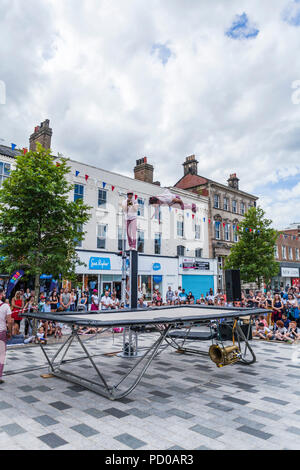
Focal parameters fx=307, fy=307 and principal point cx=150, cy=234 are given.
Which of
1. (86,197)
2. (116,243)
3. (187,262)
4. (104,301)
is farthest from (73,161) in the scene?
(187,262)

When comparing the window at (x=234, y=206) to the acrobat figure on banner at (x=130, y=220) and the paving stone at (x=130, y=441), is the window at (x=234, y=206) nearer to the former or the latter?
the acrobat figure on banner at (x=130, y=220)

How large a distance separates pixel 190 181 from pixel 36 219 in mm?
24892

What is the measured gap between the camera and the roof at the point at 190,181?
106 feet

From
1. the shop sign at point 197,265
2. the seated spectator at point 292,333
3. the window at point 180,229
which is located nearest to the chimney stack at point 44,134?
the window at point 180,229

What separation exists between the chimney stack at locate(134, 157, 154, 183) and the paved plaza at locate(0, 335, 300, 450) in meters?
20.6

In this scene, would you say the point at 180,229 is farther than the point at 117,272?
Yes

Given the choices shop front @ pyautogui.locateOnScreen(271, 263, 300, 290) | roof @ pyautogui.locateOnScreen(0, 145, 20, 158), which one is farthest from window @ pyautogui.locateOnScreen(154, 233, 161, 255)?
shop front @ pyautogui.locateOnScreen(271, 263, 300, 290)

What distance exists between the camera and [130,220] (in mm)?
9133

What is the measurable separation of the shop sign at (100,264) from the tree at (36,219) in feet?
31.3

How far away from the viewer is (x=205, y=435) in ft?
12.0

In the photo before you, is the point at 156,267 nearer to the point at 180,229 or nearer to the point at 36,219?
the point at 180,229

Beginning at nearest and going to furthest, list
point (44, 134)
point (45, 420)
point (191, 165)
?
point (45, 420) < point (44, 134) < point (191, 165)

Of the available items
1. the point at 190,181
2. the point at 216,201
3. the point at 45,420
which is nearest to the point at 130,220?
the point at 45,420
